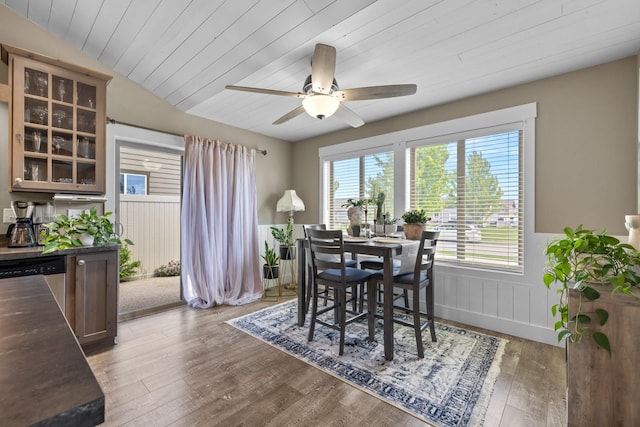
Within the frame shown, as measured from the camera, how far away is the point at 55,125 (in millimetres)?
2562

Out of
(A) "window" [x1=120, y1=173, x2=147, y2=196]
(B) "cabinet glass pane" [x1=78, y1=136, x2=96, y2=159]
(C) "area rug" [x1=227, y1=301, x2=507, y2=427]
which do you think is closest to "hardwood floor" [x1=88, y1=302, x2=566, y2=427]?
(C) "area rug" [x1=227, y1=301, x2=507, y2=427]

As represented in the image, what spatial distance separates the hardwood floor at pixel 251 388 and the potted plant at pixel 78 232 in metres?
0.93

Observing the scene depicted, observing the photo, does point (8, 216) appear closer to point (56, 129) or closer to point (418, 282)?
point (56, 129)

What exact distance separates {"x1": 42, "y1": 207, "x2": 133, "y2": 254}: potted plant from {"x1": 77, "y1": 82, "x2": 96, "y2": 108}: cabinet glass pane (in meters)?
1.00

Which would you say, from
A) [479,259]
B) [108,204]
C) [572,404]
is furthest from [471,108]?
[108,204]

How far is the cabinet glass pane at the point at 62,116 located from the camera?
255 cm

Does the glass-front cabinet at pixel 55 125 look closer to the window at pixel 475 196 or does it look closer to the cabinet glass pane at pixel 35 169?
the cabinet glass pane at pixel 35 169

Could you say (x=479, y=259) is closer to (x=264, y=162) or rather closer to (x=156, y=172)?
(x=264, y=162)

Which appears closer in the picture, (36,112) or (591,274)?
(591,274)

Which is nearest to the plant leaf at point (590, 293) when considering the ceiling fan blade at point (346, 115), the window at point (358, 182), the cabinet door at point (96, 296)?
the ceiling fan blade at point (346, 115)

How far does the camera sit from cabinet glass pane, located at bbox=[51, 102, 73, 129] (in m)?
2.55

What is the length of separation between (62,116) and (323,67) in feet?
7.76

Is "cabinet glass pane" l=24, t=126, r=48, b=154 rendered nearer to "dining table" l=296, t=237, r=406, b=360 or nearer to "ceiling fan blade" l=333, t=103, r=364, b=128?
"ceiling fan blade" l=333, t=103, r=364, b=128

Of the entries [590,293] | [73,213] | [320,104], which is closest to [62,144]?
[73,213]
